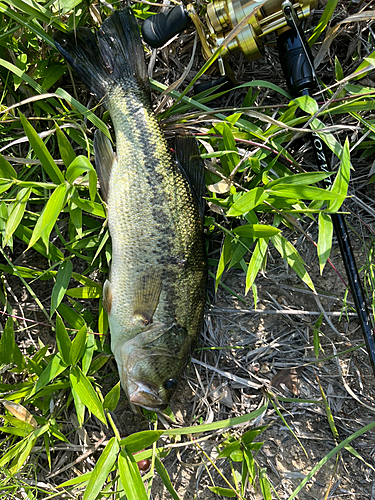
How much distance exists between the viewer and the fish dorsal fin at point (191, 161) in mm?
2402

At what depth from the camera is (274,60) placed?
2.64m

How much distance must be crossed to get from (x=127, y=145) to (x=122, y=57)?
1.85ft

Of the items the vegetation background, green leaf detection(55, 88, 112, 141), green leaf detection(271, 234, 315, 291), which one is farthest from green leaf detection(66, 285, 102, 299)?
green leaf detection(271, 234, 315, 291)

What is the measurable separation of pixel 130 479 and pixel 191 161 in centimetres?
180

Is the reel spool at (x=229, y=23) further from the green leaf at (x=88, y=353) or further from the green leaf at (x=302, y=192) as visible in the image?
the green leaf at (x=88, y=353)

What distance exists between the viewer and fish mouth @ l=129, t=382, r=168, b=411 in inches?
89.1

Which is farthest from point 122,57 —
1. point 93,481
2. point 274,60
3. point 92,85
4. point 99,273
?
point 93,481

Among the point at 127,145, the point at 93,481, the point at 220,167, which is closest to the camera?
the point at 93,481

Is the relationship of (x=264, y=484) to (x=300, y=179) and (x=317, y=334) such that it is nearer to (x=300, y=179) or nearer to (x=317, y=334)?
(x=317, y=334)

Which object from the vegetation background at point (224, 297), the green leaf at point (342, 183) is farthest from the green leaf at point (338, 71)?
the green leaf at point (342, 183)

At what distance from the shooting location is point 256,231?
7.30 ft

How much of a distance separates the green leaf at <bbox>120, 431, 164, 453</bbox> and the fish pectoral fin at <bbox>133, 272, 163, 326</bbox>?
0.58m

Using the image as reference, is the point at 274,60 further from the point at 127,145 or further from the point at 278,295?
the point at 278,295

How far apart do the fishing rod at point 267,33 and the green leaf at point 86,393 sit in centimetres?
159
